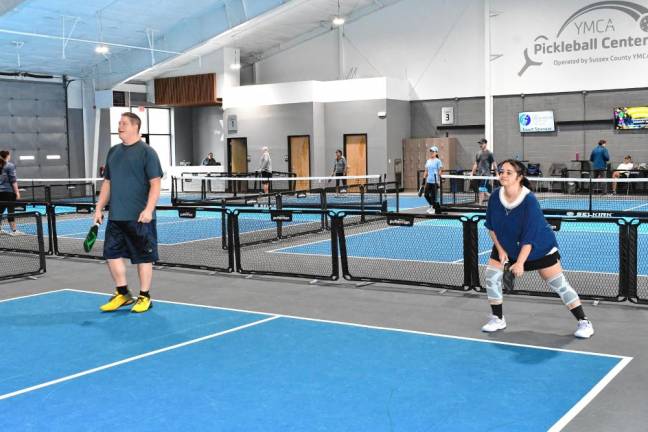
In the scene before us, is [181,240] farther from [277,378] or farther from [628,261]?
[277,378]

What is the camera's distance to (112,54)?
1342 inches

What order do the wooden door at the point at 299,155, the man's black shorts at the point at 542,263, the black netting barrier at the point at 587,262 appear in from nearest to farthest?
1. the man's black shorts at the point at 542,263
2. the black netting barrier at the point at 587,262
3. the wooden door at the point at 299,155

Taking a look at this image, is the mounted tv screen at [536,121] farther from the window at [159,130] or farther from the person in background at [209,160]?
the window at [159,130]

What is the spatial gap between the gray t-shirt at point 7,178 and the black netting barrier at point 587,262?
1041cm

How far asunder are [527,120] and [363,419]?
2847 cm

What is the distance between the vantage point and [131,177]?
8.31m

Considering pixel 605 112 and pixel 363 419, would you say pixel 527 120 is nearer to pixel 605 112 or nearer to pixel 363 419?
pixel 605 112

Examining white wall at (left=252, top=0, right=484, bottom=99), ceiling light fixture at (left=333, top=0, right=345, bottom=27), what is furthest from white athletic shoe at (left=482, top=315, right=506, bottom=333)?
white wall at (left=252, top=0, right=484, bottom=99)

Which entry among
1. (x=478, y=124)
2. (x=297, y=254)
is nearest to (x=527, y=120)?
(x=478, y=124)

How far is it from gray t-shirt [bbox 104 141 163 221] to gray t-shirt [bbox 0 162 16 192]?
33.3 ft

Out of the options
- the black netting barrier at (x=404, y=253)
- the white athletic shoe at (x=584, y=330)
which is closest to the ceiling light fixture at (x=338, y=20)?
the black netting barrier at (x=404, y=253)

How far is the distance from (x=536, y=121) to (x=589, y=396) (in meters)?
27.6

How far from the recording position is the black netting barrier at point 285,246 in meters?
11.0

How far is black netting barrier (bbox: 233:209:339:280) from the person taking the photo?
11.0 m
